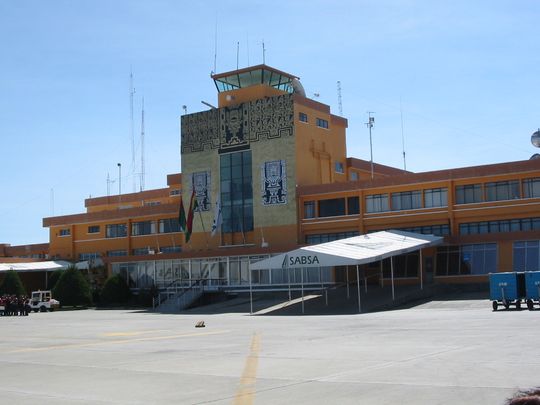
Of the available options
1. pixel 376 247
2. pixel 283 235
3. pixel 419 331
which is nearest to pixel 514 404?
pixel 419 331

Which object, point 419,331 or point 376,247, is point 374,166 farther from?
point 419,331

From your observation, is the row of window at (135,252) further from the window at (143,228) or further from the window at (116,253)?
the window at (143,228)

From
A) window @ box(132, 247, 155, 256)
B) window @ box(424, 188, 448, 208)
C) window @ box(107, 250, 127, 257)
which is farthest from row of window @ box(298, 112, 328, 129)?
window @ box(107, 250, 127, 257)

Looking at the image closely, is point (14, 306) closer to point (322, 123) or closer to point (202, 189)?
point (202, 189)

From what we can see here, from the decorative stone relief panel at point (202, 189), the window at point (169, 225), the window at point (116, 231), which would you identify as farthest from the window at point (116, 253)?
the decorative stone relief panel at point (202, 189)

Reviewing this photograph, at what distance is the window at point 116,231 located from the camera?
75250 millimetres

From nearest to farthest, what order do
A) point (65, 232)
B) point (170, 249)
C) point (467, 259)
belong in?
1. point (467, 259)
2. point (170, 249)
3. point (65, 232)

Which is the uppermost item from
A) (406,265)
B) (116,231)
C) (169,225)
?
(169,225)

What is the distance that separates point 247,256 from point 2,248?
4769 centimetres

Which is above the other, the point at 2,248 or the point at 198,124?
the point at 198,124

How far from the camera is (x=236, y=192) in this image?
6312 cm

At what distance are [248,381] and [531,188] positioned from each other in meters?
40.4

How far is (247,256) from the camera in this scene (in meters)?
60.0

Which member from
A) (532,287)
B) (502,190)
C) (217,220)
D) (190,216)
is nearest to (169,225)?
(190,216)
